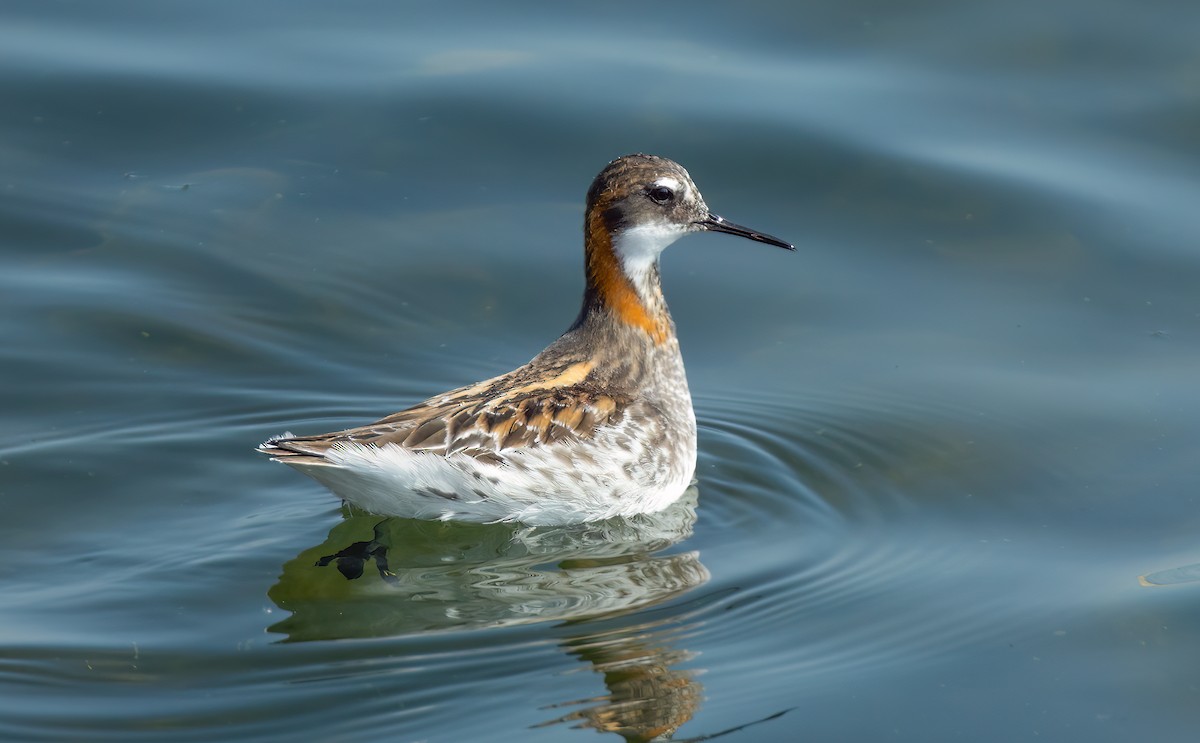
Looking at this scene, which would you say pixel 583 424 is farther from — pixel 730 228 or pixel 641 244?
pixel 730 228

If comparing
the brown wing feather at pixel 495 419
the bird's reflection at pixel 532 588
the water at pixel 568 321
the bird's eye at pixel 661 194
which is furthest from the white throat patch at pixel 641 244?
the bird's reflection at pixel 532 588

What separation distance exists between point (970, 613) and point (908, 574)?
0.45m

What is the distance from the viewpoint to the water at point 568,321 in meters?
7.43

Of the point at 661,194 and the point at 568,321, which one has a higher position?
the point at 661,194

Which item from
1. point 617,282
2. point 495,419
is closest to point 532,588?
point 495,419

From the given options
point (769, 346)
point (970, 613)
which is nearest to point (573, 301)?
point (769, 346)

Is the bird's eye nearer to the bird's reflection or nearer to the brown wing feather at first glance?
the brown wing feather

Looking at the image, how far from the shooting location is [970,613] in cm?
808

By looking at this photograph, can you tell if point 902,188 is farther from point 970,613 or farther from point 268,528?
point 268,528

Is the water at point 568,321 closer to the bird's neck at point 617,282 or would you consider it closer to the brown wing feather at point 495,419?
the brown wing feather at point 495,419

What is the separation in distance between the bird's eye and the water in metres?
1.48

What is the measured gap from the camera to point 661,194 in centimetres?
952

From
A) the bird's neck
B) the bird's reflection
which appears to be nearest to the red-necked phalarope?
the bird's neck

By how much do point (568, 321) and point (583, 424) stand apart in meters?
2.26
